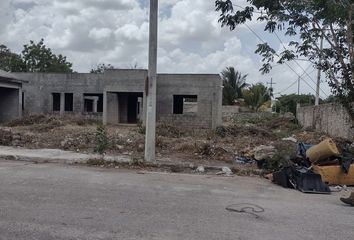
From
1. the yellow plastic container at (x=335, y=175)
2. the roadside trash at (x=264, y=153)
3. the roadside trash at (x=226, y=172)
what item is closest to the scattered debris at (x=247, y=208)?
the yellow plastic container at (x=335, y=175)

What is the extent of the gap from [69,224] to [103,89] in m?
30.3

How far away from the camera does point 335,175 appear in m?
11.9

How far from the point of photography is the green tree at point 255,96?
60844 millimetres

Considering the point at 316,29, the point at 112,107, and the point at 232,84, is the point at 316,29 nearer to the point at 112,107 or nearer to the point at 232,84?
the point at 112,107

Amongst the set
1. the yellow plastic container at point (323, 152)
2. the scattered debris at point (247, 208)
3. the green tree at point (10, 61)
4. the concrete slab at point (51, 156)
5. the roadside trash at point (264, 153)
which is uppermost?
the green tree at point (10, 61)

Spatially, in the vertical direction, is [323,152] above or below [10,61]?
below

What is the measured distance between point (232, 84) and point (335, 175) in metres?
51.7

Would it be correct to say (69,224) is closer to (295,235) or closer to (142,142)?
(295,235)

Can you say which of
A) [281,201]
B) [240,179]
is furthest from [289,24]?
[281,201]

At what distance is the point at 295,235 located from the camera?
642 cm

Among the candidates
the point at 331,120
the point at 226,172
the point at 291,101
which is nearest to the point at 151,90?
the point at 226,172

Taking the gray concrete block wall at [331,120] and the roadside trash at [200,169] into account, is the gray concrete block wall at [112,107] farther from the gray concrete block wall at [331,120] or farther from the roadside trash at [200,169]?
the roadside trash at [200,169]

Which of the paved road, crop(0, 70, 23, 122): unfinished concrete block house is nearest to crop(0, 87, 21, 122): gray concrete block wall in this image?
crop(0, 70, 23, 122): unfinished concrete block house

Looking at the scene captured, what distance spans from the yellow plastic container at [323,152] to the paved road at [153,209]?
4.79 feet
